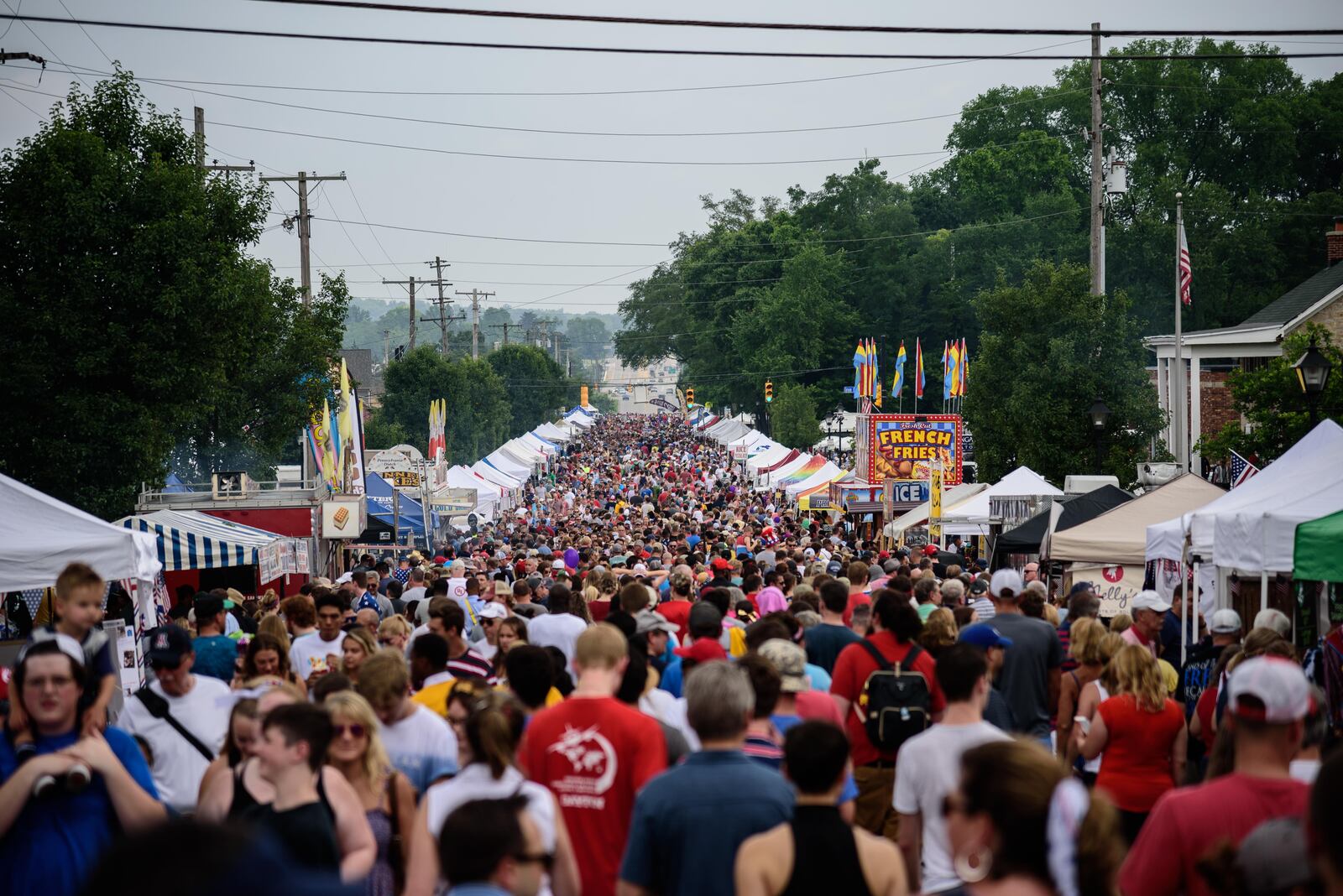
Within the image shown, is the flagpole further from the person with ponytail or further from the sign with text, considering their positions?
the person with ponytail

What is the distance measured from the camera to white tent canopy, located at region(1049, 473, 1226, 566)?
50.9ft

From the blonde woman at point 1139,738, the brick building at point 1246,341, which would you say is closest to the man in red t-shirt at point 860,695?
the blonde woman at point 1139,738

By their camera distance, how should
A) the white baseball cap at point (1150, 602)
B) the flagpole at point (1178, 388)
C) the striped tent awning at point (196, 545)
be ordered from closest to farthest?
the white baseball cap at point (1150, 602), the striped tent awning at point (196, 545), the flagpole at point (1178, 388)

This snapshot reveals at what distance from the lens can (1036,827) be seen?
3.10 m

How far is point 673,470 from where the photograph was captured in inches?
2452

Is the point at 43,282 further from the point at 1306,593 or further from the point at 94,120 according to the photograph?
the point at 1306,593

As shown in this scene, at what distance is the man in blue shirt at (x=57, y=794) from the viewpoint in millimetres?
4441

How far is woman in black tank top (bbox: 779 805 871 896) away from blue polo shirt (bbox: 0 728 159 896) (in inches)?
84.3

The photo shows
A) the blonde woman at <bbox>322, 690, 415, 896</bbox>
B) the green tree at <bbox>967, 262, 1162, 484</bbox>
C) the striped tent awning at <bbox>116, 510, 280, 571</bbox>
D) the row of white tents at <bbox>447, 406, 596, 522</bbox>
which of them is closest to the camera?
the blonde woman at <bbox>322, 690, 415, 896</bbox>

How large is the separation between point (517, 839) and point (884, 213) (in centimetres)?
7900

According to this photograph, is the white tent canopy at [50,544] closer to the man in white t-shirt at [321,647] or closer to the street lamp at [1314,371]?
the man in white t-shirt at [321,647]

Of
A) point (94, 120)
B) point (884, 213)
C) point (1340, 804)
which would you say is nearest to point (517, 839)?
point (1340, 804)

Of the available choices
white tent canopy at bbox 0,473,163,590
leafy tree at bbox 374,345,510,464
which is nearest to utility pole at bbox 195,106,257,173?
white tent canopy at bbox 0,473,163,590

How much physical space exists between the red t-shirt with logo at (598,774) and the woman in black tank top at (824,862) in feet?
3.47
